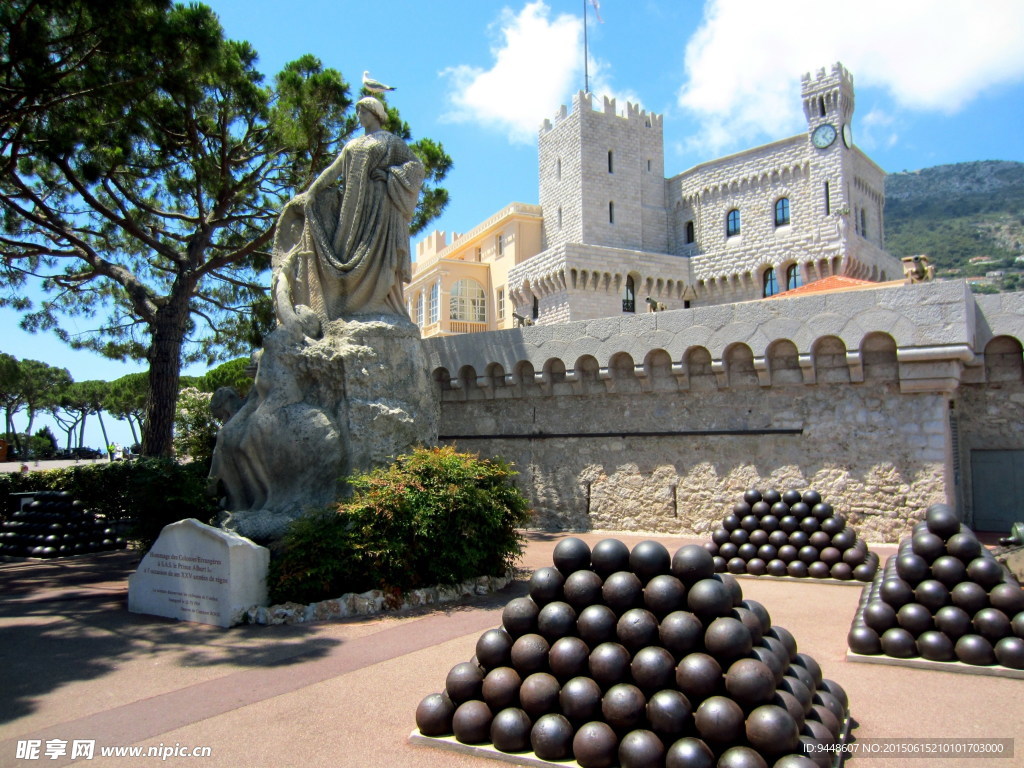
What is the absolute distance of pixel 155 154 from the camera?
1458cm

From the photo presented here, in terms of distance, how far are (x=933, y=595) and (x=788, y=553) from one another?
323 cm

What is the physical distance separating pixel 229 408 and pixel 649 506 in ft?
22.6

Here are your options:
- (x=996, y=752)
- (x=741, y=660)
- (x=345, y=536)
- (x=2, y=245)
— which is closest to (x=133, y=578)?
(x=345, y=536)

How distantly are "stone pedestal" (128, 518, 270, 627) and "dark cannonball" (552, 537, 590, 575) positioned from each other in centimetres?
363

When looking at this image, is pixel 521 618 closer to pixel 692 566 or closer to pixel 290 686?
pixel 692 566

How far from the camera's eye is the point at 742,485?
11.1 m

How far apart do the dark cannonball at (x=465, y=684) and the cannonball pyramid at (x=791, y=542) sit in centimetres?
522

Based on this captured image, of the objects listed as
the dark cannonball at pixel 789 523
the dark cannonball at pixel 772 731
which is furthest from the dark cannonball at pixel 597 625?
the dark cannonball at pixel 789 523

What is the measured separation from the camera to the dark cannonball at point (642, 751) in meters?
3.14

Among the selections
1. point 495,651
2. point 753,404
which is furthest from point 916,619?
point 753,404

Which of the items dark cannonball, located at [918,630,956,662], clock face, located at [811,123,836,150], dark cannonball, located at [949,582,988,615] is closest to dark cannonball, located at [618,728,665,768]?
dark cannonball, located at [918,630,956,662]

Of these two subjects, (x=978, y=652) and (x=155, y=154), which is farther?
(x=155, y=154)

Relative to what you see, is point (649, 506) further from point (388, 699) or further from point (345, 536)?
point (388, 699)

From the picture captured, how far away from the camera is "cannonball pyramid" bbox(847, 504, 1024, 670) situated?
16.1 ft
